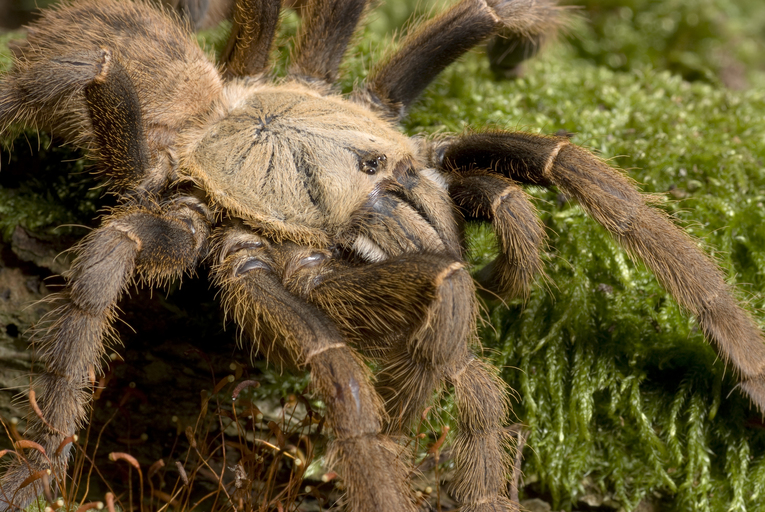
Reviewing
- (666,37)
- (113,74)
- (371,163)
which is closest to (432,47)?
(371,163)

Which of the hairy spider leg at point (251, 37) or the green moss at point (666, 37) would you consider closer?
the hairy spider leg at point (251, 37)

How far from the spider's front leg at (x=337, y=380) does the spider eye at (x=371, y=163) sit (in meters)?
0.56

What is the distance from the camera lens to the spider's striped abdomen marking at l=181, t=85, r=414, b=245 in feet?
7.73

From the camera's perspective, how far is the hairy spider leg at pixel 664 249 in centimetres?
212

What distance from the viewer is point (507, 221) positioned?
2.19 meters

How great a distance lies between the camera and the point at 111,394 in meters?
2.71

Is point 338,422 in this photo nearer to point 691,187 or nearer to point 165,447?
point 165,447

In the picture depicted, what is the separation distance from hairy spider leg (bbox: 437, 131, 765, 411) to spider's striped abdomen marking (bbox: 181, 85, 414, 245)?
24.9 inches

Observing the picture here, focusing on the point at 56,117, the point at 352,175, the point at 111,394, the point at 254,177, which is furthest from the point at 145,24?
the point at 111,394

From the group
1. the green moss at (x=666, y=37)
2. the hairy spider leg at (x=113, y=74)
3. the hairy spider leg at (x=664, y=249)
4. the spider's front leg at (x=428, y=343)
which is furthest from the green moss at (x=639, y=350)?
the green moss at (x=666, y=37)

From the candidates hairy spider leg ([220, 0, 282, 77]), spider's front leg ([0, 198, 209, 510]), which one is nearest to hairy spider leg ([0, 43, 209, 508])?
spider's front leg ([0, 198, 209, 510])

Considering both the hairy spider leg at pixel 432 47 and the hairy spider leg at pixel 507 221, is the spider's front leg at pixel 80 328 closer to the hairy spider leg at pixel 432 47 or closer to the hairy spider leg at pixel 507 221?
the hairy spider leg at pixel 507 221

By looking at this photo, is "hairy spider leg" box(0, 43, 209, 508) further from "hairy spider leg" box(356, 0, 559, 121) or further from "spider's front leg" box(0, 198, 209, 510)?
"hairy spider leg" box(356, 0, 559, 121)

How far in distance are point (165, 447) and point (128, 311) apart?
2.06ft
